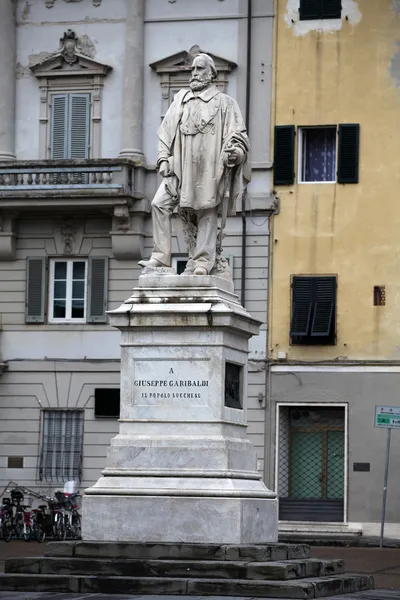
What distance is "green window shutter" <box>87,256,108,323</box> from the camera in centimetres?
3841

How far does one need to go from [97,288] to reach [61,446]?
363 cm

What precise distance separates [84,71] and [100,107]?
35.7 inches

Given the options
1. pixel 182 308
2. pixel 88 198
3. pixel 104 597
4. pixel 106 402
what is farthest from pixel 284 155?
pixel 104 597

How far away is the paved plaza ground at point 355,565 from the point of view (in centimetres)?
1694

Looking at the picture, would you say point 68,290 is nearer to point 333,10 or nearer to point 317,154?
point 317,154

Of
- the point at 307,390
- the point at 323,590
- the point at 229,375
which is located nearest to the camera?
the point at 323,590

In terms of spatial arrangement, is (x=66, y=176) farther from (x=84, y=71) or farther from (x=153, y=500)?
(x=153, y=500)

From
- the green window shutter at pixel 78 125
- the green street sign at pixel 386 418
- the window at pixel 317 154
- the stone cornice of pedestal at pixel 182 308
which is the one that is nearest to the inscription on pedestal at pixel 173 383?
the stone cornice of pedestal at pixel 182 308

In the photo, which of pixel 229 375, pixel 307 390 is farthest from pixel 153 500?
pixel 307 390

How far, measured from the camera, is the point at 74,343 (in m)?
38.5

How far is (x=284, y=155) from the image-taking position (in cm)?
3794

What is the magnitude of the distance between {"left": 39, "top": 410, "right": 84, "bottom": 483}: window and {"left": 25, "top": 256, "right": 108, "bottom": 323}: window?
85.6 inches

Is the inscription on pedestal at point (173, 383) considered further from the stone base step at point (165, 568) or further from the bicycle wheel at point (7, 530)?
the bicycle wheel at point (7, 530)

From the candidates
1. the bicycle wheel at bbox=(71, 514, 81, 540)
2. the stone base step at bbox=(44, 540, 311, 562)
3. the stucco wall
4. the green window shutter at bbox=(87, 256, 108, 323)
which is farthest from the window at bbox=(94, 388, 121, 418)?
the stone base step at bbox=(44, 540, 311, 562)
